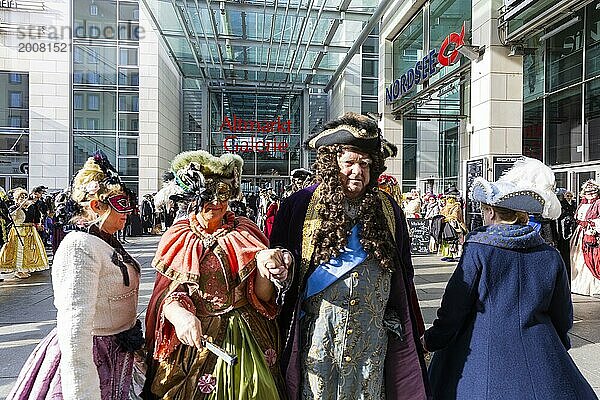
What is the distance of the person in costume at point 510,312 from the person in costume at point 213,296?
800mm

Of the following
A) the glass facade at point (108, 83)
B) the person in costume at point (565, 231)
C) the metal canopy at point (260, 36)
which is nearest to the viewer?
the person in costume at point (565, 231)

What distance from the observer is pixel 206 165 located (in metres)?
2.06

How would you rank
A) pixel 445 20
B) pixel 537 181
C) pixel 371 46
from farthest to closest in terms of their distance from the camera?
pixel 371 46 < pixel 445 20 < pixel 537 181

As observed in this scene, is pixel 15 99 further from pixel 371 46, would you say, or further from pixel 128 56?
pixel 371 46

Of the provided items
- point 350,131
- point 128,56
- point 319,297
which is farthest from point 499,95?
point 128,56

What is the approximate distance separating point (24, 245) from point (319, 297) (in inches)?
311

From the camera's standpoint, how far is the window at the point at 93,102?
18.8 m

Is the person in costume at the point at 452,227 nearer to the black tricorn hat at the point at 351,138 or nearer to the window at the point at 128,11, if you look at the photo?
the black tricorn hat at the point at 351,138

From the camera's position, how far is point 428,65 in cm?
1042

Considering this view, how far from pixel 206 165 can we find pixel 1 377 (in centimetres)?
302

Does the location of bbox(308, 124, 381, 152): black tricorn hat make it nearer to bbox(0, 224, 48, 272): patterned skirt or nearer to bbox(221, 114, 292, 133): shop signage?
bbox(0, 224, 48, 272): patterned skirt

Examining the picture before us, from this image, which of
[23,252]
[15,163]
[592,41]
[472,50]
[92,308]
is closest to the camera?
[92,308]

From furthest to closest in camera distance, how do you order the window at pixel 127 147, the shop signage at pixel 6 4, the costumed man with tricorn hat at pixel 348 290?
the window at pixel 127 147, the shop signage at pixel 6 4, the costumed man with tricorn hat at pixel 348 290

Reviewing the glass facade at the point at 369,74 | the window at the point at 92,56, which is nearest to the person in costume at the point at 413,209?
the glass facade at the point at 369,74
